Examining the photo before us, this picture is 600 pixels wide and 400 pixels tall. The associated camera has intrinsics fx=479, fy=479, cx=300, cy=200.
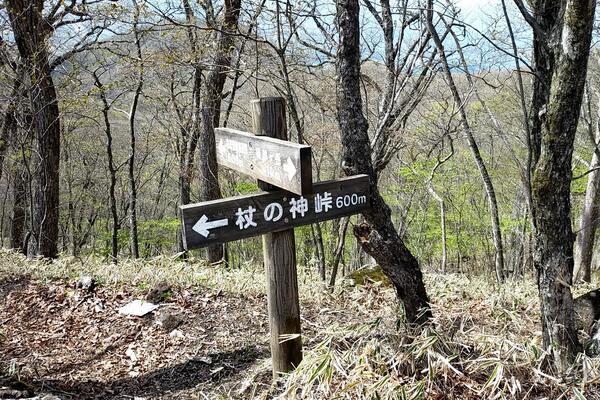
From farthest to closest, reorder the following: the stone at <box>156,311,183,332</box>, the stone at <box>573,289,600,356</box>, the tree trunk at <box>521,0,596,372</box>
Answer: the stone at <box>156,311,183,332</box>, the stone at <box>573,289,600,356</box>, the tree trunk at <box>521,0,596,372</box>

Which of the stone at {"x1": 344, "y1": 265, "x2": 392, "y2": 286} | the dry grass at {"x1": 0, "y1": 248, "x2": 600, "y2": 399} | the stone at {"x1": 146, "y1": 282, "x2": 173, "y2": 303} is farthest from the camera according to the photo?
the stone at {"x1": 344, "y1": 265, "x2": 392, "y2": 286}

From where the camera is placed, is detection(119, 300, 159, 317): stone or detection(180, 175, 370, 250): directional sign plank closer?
detection(180, 175, 370, 250): directional sign plank

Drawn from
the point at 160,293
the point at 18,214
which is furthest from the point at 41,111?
the point at 18,214

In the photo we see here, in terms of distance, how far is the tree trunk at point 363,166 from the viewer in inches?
120

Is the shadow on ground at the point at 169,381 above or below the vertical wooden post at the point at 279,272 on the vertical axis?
below

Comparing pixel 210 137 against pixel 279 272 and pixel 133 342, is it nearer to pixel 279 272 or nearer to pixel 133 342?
pixel 133 342

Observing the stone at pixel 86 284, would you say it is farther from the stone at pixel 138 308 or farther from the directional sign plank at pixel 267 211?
the directional sign plank at pixel 267 211

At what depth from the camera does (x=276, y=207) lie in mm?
2459

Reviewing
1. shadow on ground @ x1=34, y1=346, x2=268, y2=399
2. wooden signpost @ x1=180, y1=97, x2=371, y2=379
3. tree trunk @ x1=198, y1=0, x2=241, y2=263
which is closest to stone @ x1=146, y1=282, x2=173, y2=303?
shadow on ground @ x1=34, y1=346, x2=268, y2=399

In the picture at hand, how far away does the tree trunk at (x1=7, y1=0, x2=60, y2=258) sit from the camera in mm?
7023

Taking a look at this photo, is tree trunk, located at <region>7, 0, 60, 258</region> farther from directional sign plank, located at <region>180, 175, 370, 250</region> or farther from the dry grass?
directional sign plank, located at <region>180, 175, 370, 250</region>

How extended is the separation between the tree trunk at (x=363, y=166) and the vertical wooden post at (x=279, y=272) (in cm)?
59

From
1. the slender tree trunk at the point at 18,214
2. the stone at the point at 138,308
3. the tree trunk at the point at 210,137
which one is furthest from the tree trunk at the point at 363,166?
the slender tree trunk at the point at 18,214

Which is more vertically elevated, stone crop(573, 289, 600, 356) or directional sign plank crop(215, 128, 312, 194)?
directional sign plank crop(215, 128, 312, 194)
